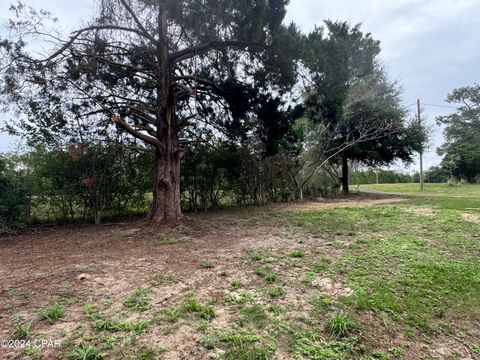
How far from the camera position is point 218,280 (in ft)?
10.2

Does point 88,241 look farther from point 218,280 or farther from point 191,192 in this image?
point 191,192

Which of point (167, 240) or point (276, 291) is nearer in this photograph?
point (276, 291)

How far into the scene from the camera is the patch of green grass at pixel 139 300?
2.49 metres

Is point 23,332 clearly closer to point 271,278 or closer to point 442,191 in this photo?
point 271,278

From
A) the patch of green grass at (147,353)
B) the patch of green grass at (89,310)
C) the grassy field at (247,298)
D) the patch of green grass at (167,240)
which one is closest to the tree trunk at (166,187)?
the patch of green grass at (167,240)

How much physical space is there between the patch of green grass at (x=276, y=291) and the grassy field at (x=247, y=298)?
0.8 inches

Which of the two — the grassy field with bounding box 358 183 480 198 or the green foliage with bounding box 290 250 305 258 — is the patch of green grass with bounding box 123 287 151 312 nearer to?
the green foliage with bounding box 290 250 305 258

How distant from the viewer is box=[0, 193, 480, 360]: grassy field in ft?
6.78

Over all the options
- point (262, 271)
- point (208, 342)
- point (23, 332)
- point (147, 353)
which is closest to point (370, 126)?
point (262, 271)

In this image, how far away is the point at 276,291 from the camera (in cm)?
286

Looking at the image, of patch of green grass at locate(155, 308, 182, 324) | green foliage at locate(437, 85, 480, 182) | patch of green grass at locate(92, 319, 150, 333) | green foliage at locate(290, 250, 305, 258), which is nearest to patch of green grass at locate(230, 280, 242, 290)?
patch of green grass at locate(155, 308, 182, 324)

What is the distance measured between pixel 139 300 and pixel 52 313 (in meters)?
0.66

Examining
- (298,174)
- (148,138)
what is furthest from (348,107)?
(148,138)

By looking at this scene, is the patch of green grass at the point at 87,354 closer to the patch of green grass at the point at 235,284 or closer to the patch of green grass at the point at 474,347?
the patch of green grass at the point at 235,284
